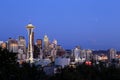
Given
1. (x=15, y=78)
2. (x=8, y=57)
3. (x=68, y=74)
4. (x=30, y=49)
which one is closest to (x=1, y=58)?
(x=8, y=57)

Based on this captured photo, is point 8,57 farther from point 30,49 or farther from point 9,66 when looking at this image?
point 30,49

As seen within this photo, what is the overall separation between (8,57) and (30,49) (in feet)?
337

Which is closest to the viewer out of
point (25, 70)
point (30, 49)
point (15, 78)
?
point (15, 78)

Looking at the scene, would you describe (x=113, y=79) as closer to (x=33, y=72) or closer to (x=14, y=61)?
(x=33, y=72)

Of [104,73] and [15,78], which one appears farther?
[104,73]

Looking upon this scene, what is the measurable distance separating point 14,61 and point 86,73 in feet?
66.2

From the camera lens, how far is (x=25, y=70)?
40125mm

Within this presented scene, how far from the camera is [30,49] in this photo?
436 feet

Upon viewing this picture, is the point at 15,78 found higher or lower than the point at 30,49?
lower

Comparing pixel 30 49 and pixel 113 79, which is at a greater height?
pixel 30 49

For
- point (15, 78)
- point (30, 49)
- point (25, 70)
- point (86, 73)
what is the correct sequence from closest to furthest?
1. point (15, 78)
2. point (25, 70)
3. point (86, 73)
4. point (30, 49)

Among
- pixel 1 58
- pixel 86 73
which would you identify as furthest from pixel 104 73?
pixel 1 58

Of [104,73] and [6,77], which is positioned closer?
[6,77]

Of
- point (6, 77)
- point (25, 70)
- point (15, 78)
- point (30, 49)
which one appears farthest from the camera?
point (30, 49)
